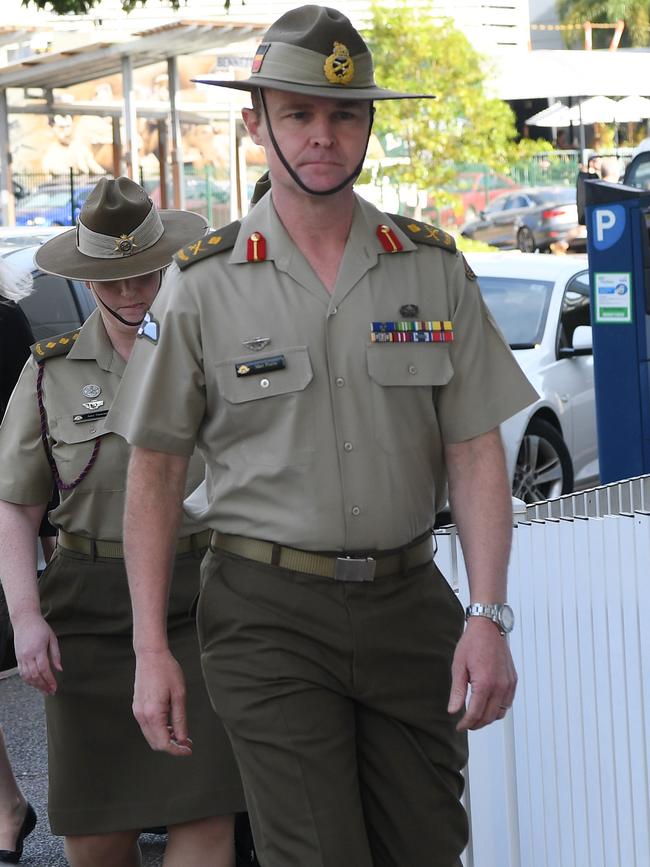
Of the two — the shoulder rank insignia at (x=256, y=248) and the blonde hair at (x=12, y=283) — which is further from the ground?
the shoulder rank insignia at (x=256, y=248)

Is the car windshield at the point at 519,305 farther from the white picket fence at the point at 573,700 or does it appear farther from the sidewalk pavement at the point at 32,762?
the white picket fence at the point at 573,700

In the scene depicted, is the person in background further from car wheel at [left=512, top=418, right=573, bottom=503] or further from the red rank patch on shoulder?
car wheel at [left=512, top=418, right=573, bottom=503]

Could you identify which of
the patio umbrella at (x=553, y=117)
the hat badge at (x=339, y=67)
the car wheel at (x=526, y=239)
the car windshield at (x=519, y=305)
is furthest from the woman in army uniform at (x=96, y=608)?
the patio umbrella at (x=553, y=117)

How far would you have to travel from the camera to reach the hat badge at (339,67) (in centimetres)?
283

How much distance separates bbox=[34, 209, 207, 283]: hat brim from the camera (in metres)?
3.81

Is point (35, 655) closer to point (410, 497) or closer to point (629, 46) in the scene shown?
point (410, 497)

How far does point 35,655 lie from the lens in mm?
3578

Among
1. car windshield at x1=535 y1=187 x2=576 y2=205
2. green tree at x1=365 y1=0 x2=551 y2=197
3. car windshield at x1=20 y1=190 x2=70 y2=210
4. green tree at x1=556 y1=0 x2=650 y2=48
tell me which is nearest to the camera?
green tree at x1=365 y1=0 x2=551 y2=197

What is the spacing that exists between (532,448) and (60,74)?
18.5 meters

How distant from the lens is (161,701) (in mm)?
2787

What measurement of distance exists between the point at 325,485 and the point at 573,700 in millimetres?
933

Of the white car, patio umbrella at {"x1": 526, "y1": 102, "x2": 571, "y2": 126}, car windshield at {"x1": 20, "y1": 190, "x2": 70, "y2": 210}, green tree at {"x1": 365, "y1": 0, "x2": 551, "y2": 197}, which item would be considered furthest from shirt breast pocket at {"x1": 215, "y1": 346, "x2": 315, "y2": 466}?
patio umbrella at {"x1": 526, "y1": 102, "x2": 571, "y2": 126}

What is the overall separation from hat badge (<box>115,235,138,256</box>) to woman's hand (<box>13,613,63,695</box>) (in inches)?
37.1

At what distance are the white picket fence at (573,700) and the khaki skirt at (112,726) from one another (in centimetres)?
62
